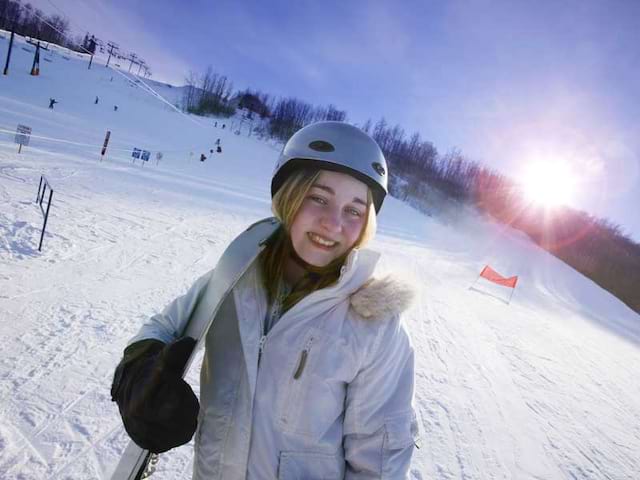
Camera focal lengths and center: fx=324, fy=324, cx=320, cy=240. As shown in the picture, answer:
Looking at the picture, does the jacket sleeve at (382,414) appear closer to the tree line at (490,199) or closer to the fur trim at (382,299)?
the fur trim at (382,299)

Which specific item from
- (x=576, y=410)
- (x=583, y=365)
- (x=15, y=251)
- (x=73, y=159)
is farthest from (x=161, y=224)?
(x=583, y=365)

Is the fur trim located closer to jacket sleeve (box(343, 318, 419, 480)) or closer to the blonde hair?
jacket sleeve (box(343, 318, 419, 480))

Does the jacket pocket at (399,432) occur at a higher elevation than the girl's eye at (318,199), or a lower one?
lower

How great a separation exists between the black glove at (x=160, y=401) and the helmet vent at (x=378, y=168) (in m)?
1.16

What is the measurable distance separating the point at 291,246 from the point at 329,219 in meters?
0.26

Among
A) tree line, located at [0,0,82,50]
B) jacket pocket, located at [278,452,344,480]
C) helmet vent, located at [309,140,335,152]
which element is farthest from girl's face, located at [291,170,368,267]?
tree line, located at [0,0,82,50]

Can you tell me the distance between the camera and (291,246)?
1579mm

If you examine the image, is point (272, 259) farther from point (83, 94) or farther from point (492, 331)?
point (83, 94)

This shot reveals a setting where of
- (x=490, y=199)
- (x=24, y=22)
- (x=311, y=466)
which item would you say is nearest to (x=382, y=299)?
(x=311, y=466)

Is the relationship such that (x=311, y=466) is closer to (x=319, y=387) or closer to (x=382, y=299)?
(x=319, y=387)

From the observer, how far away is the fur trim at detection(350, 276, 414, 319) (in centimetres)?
124

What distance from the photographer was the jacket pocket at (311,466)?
123 cm

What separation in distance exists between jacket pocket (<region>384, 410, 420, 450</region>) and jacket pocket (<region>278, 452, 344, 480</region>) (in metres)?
0.24

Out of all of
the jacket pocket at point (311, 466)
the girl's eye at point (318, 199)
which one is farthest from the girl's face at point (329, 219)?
the jacket pocket at point (311, 466)
